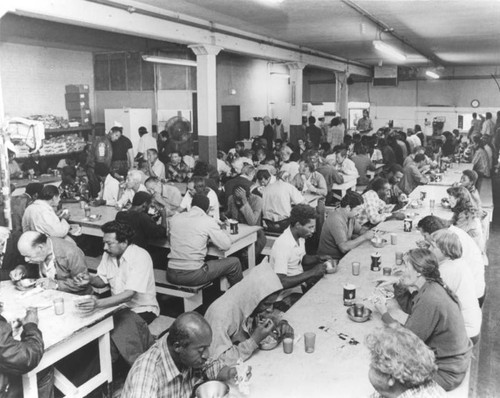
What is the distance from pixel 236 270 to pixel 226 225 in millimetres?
846

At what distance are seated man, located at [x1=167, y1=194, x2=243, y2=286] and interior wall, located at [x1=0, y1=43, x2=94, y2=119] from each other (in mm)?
→ 9045

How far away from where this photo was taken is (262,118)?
1816cm

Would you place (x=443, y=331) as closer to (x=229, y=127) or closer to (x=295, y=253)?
(x=295, y=253)

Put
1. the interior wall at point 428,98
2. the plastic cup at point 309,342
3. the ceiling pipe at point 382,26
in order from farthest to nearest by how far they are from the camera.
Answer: the interior wall at point 428,98 → the ceiling pipe at point 382,26 → the plastic cup at point 309,342

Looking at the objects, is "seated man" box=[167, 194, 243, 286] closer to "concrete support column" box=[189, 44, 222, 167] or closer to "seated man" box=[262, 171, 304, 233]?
"seated man" box=[262, 171, 304, 233]

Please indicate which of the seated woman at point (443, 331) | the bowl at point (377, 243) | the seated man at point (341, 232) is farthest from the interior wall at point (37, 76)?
the seated woman at point (443, 331)

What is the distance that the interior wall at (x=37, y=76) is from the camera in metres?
12.9

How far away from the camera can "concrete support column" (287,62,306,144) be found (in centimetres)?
1597

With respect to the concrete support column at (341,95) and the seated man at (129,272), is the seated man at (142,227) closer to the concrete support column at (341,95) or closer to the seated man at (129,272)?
the seated man at (129,272)

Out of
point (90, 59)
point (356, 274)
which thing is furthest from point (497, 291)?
point (90, 59)

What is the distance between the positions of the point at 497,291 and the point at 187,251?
4404 millimetres

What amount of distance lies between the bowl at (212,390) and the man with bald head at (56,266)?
7.91 ft

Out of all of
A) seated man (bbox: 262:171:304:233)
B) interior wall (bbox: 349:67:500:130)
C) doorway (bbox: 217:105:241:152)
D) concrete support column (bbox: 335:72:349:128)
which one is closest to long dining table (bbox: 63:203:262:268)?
seated man (bbox: 262:171:304:233)

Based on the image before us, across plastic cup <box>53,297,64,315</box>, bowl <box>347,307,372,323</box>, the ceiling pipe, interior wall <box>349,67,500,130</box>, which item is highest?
the ceiling pipe
